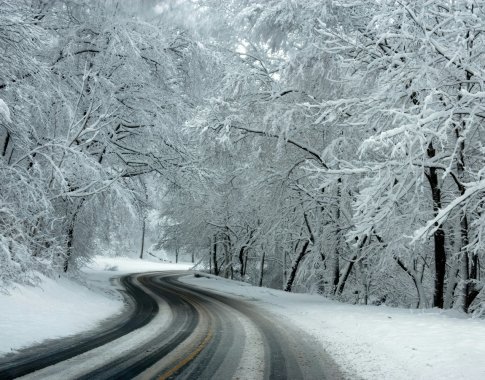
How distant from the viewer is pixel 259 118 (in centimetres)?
1577

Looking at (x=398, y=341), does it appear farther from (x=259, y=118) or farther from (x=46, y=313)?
(x=259, y=118)

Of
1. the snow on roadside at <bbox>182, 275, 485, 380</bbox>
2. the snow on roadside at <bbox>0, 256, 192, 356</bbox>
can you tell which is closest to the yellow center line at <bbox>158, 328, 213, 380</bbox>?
the snow on roadside at <bbox>182, 275, 485, 380</bbox>

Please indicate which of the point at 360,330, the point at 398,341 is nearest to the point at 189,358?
the point at 398,341

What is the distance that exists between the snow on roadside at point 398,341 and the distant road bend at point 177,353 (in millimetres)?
589

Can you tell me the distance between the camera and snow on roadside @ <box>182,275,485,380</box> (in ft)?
24.0

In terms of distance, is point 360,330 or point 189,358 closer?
point 189,358

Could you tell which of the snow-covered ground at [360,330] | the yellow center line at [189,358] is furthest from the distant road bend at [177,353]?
the snow-covered ground at [360,330]

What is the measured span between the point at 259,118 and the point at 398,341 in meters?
9.14

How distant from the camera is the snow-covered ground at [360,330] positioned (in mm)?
7489

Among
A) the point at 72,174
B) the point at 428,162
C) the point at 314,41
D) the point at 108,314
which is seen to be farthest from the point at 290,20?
the point at 108,314

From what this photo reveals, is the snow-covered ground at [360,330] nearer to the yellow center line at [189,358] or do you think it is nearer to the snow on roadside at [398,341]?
the snow on roadside at [398,341]

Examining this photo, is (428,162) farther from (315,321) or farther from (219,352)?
(219,352)

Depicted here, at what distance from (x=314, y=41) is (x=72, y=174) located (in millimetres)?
7317

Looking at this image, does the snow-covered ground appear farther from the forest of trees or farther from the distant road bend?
the forest of trees
